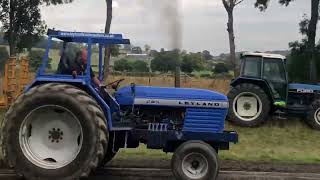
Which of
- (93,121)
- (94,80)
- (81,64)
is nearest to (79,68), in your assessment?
(81,64)

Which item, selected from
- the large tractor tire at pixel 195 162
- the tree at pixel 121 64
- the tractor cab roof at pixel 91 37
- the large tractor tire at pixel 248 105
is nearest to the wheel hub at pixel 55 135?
the tractor cab roof at pixel 91 37

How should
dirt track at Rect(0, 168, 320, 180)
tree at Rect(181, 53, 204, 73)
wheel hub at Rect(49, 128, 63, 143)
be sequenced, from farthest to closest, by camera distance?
tree at Rect(181, 53, 204, 73)
dirt track at Rect(0, 168, 320, 180)
wheel hub at Rect(49, 128, 63, 143)

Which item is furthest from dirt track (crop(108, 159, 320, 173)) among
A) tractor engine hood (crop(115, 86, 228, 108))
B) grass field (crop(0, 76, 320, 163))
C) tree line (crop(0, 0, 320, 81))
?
tree line (crop(0, 0, 320, 81))

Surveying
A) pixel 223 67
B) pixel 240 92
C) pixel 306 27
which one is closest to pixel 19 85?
pixel 240 92

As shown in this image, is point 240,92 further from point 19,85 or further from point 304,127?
point 19,85

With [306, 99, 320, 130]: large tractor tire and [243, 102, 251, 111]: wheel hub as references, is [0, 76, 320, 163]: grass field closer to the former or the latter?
[306, 99, 320, 130]: large tractor tire

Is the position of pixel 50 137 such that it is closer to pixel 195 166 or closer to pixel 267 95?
pixel 195 166

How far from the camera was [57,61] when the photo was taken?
9.25 m

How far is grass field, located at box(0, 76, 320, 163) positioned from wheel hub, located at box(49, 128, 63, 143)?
10.3 ft

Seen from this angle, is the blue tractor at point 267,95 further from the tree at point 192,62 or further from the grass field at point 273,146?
the tree at point 192,62

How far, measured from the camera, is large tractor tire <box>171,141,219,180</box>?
9070mm

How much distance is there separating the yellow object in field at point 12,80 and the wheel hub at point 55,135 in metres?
8.97

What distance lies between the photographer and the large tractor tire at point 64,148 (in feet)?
28.1

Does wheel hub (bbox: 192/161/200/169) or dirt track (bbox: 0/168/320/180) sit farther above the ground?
wheel hub (bbox: 192/161/200/169)
